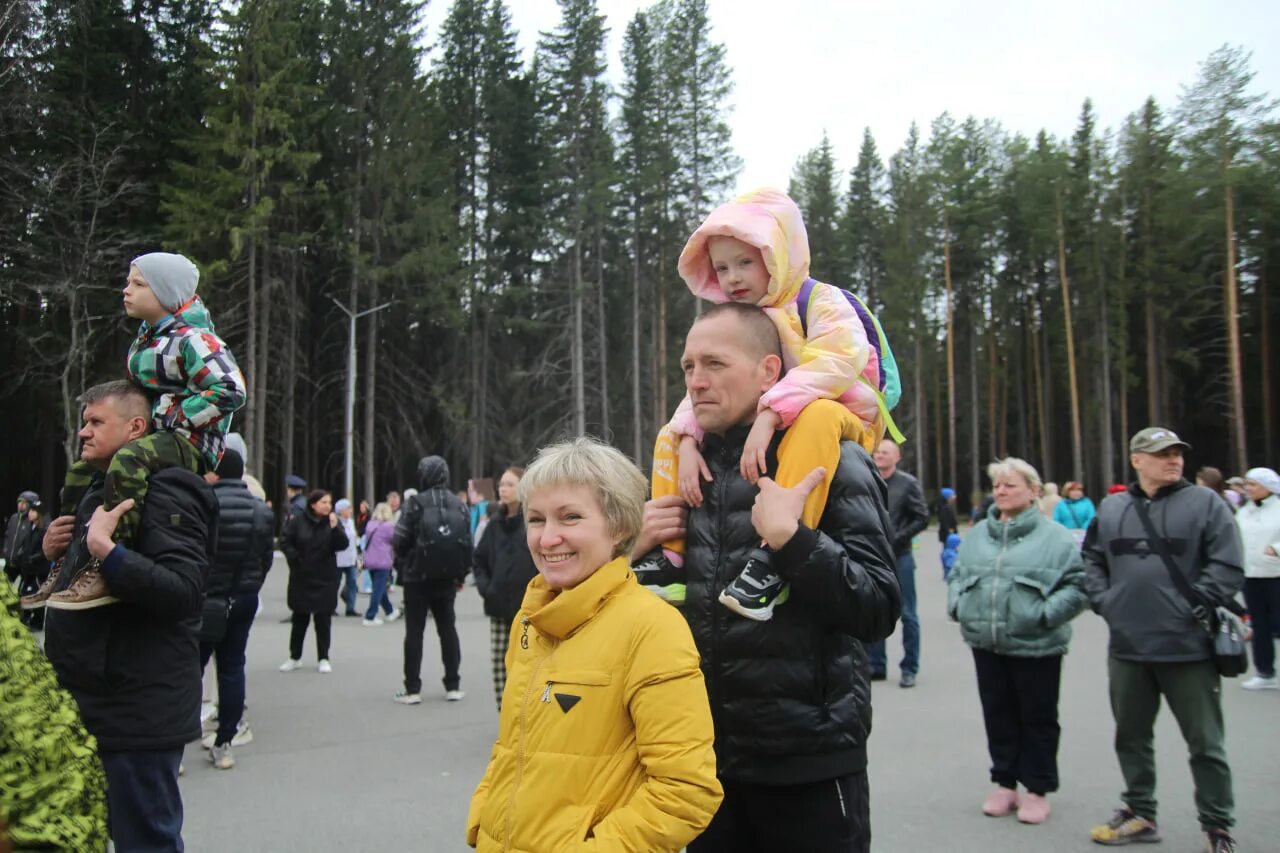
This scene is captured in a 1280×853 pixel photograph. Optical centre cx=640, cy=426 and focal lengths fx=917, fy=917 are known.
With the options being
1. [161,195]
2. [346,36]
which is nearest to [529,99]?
[346,36]

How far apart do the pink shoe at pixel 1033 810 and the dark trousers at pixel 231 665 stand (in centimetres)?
542

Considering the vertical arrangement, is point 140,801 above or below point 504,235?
below

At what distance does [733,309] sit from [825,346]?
28cm

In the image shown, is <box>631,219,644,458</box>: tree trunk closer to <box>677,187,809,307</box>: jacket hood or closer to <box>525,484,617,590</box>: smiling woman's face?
<box>677,187,809,307</box>: jacket hood

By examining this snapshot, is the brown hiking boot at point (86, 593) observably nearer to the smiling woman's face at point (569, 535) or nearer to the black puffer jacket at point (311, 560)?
the smiling woman's face at point (569, 535)

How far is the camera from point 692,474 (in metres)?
2.69

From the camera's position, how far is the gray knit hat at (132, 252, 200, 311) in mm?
3881

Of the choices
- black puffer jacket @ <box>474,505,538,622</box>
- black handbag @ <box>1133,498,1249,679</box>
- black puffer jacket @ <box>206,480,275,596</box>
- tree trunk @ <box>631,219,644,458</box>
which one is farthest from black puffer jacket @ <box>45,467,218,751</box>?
tree trunk @ <box>631,219,644,458</box>

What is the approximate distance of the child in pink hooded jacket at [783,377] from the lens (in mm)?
2432

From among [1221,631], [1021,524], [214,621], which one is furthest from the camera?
[214,621]

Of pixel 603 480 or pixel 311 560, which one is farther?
pixel 311 560

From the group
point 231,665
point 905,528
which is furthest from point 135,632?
point 905,528

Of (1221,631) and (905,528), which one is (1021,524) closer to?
(1221,631)

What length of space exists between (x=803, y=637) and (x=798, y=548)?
0.30 metres
